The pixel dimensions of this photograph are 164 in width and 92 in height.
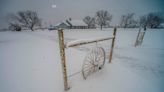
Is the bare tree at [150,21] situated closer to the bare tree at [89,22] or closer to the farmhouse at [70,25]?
the bare tree at [89,22]

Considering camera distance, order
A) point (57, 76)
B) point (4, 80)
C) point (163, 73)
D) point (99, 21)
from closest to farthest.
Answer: point (4, 80)
point (57, 76)
point (163, 73)
point (99, 21)

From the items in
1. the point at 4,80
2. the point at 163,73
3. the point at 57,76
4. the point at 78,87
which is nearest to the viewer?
the point at 78,87

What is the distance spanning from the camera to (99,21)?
38.3 metres

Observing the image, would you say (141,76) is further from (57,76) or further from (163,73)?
(57,76)

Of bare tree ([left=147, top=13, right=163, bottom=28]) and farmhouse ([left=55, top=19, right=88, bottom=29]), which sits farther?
farmhouse ([left=55, top=19, right=88, bottom=29])

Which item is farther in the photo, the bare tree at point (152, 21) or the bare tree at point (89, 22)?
the bare tree at point (89, 22)

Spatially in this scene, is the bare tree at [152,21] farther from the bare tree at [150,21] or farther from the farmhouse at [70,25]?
the farmhouse at [70,25]

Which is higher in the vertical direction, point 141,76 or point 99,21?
point 99,21

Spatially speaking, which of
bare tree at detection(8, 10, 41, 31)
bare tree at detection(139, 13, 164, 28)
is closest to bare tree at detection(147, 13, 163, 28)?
bare tree at detection(139, 13, 164, 28)

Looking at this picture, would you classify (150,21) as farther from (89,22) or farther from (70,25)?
(70,25)

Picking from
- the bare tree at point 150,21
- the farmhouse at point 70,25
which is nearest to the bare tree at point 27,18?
the farmhouse at point 70,25

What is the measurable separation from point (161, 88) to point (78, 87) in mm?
2018

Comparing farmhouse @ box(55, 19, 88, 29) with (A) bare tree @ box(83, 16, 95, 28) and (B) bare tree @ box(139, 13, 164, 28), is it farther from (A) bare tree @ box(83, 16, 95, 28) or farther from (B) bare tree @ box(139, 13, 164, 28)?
A: (B) bare tree @ box(139, 13, 164, 28)

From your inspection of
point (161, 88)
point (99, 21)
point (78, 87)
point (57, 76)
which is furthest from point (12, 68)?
point (99, 21)
